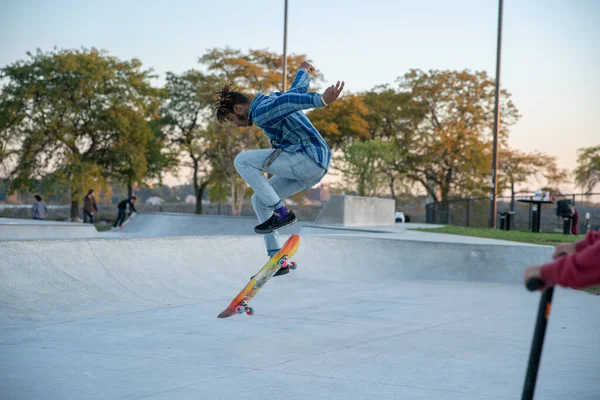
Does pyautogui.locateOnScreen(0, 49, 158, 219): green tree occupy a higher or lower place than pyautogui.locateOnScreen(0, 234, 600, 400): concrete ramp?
higher

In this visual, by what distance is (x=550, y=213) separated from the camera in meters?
47.2

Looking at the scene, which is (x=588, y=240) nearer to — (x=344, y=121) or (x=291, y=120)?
(x=291, y=120)

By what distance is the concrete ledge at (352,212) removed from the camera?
20.0 meters

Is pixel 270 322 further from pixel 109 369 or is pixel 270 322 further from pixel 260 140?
pixel 260 140

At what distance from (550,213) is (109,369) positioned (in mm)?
47270

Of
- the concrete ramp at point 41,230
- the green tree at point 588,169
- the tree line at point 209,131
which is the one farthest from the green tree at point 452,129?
the concrete ramp at point 41,230

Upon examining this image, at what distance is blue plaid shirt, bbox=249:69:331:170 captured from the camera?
17.2 ft

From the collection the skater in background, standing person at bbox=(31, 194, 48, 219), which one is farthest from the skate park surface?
standing person at bbox=(31, 194, 48, 219)

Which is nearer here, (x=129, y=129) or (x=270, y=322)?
(x=270, y=322)

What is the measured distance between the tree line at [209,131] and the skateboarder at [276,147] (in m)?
37.2

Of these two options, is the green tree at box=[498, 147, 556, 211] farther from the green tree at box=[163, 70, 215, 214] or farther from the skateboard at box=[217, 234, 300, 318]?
the skateboard at box=[217, 234, 300, 318]

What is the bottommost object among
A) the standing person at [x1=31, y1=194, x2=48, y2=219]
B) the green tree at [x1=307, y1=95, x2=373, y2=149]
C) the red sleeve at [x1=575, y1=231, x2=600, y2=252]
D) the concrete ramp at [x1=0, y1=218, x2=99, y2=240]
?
the concrete ramp at [x1=0, y1=218, x2=99, y2=240]

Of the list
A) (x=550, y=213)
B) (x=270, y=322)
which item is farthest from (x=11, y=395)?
(x=550, y=213)

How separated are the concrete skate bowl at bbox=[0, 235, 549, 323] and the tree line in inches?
1209
